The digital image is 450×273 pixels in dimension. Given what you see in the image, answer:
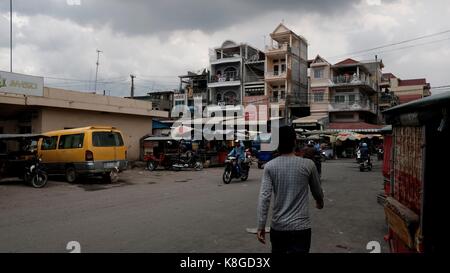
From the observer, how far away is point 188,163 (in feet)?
68.7

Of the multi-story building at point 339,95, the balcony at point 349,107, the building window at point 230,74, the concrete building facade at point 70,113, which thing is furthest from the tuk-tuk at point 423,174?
the building window at point 230,74

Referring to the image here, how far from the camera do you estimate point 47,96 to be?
1878 centimetres

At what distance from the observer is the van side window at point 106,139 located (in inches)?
557

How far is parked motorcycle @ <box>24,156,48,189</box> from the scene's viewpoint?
13039 mm

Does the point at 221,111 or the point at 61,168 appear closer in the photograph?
the point at 61,168

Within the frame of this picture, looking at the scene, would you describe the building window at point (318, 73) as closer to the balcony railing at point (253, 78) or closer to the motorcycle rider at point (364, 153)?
the balcony railing at point (253, 78)

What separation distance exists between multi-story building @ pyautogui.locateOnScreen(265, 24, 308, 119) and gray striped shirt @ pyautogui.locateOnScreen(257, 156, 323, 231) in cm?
4342

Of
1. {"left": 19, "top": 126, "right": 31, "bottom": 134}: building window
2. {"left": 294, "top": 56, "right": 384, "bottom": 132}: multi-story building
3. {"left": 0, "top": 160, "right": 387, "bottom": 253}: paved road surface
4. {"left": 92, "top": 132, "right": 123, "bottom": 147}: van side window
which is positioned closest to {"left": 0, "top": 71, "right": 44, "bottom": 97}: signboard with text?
{"left": 19, "top": 126, "right": 31, "bottom": 134}: building window

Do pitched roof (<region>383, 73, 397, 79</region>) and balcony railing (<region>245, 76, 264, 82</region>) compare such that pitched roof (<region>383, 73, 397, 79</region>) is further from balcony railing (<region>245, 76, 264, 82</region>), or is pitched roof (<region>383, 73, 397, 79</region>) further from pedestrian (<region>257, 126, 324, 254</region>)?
pedestrian (<region>257, 126, 324, 254</region>)

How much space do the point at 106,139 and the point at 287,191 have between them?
12001mm

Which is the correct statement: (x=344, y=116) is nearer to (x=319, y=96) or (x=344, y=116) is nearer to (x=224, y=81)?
(x=319, y=96)
